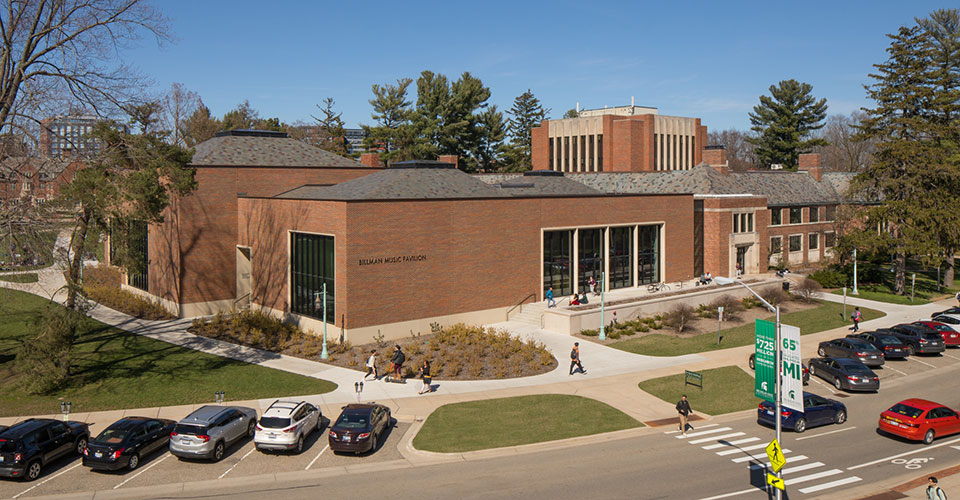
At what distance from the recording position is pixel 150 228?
4941 centimetres

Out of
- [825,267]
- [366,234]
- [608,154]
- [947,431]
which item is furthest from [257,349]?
[825,267]

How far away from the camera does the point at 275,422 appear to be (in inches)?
925

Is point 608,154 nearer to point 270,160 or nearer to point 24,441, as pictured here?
point 270,160

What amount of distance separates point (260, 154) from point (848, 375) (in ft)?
134

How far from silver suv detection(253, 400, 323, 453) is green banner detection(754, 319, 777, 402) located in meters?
15.4

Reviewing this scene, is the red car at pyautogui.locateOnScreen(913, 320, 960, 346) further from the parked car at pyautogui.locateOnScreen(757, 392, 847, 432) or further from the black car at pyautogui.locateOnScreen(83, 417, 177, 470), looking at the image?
the black car at pyautogui.locateOnScreen(83, 417, 177, 470)

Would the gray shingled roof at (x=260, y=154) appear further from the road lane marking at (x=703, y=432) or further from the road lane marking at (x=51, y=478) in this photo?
the road lane marking at (x=703, y=432)

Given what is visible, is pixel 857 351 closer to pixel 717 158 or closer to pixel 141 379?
pixel 717 158

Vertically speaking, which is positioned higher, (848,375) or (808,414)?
(848,375)

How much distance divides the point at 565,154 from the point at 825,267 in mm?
Result: 31447

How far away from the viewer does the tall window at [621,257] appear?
52125mm

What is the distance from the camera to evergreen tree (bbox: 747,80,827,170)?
101 metres

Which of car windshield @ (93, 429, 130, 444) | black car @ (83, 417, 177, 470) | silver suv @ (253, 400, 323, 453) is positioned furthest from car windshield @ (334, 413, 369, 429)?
car windshield @ (93, 429, 130, 444)

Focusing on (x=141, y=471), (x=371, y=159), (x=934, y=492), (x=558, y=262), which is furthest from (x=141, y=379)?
(x=371, y=159)
